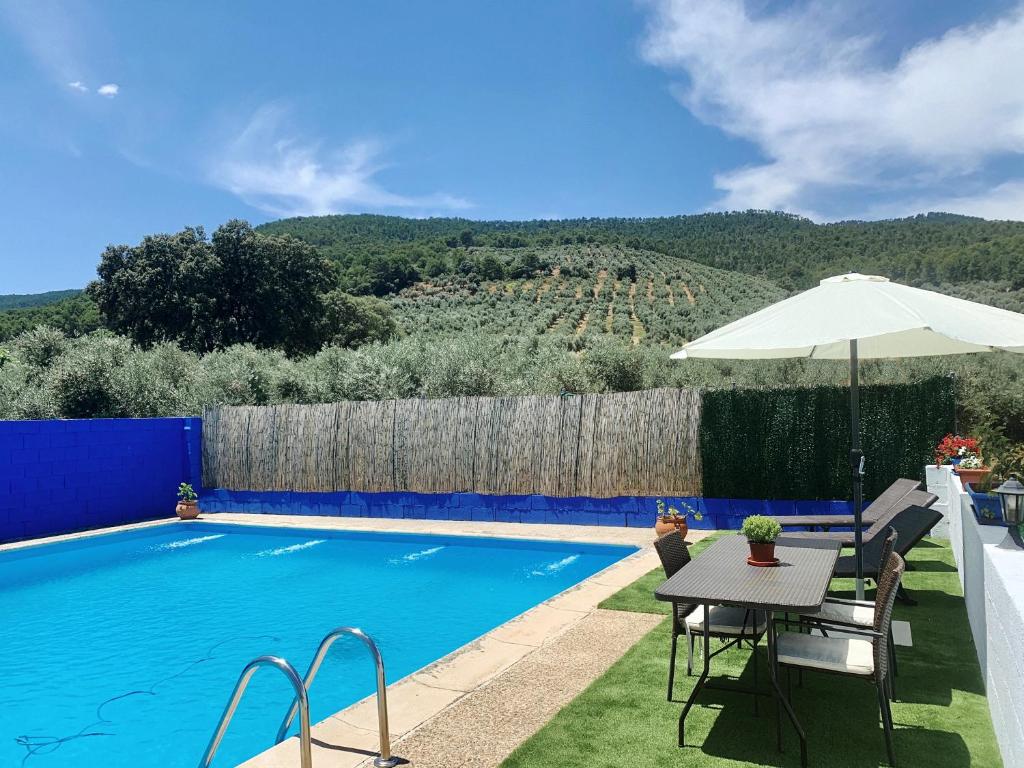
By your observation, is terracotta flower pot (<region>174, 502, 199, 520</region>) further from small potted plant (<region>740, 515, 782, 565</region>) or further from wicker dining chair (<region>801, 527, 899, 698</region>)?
wicker dining chair (<region>801, 527, 899, 698</region>)

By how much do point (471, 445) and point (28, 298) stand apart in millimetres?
45741

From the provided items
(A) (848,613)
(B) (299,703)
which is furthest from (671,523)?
(B) (299,703)

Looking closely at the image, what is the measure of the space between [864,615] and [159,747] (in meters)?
4.48

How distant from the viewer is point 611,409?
1097 cm

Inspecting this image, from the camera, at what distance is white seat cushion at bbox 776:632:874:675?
3.14m

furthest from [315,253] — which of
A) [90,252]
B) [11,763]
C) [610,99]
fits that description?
[11,763]

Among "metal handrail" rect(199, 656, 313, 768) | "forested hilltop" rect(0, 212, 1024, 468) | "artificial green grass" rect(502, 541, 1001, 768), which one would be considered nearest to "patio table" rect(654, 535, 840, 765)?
"artificial green grass" rect(502, 541, 1001, 768)

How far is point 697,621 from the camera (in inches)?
152

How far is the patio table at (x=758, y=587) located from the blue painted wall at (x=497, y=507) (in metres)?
5.69

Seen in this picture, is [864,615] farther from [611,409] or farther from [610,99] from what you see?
[610,99]

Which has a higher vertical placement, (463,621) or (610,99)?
(610,99)

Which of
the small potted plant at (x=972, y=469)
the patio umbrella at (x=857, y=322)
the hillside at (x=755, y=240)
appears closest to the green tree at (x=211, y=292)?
the hillside at (x=755, y=240)

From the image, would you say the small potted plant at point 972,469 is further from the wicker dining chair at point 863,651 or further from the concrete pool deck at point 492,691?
the wicker dining chair at point 863,651

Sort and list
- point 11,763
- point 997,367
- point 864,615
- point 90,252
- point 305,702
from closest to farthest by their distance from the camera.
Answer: point 305,702
point 864,615
point 11,763
point 997,367
point 90,252
